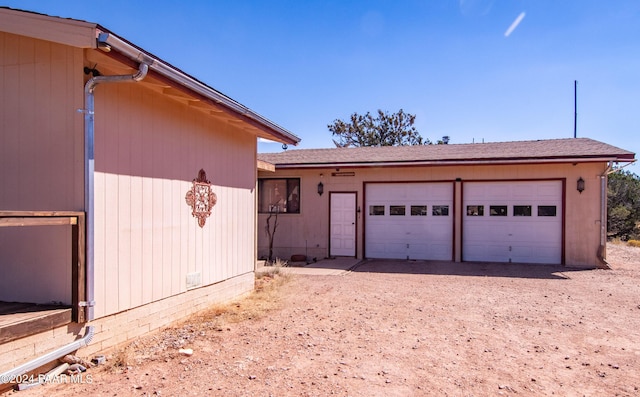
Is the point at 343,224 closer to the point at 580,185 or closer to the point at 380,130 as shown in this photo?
the point at 580,185

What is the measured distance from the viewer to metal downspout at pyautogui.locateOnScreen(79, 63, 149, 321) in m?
3.73

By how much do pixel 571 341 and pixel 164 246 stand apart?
489 centimetres

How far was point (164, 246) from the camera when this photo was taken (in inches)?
194

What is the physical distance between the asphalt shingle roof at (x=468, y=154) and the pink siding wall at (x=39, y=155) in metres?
8.25

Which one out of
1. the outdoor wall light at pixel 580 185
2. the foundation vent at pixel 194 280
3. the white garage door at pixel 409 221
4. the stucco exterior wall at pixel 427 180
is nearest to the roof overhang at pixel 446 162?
the stucco exterior wall at pixel 427 180

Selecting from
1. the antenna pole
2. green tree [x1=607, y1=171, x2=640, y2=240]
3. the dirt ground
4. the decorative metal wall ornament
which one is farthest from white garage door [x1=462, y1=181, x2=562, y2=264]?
the antenna pole

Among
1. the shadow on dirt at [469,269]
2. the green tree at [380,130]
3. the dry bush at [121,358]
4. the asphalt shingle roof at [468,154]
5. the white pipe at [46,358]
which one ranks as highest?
the green tree at [380,130]

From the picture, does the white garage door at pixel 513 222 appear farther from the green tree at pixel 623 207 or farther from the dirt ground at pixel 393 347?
the green tree at pixel 623 207

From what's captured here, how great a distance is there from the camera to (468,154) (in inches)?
448

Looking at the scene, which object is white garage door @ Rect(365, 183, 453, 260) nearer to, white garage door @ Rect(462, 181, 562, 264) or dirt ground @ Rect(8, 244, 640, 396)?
white garage door @ Rect(462, 181, 562, 264)

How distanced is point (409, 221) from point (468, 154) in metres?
2.53

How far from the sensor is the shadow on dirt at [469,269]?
912cm


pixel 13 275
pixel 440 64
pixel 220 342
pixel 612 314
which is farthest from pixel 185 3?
pixel 612 314

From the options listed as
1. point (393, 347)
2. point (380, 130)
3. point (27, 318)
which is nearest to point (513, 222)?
point (393, 347)
